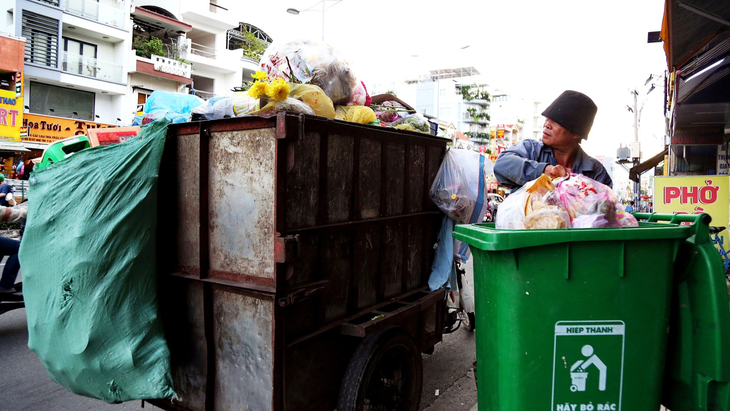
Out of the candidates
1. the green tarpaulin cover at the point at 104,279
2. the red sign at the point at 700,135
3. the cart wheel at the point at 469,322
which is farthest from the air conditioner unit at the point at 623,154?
the green tarpaulin cover at the point at 104,279

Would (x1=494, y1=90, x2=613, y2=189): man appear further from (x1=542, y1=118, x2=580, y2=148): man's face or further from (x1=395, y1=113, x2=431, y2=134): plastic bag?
(x1=395, y1=113, x2=431, y2=134): plastic bag

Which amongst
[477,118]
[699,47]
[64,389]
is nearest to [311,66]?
[64,389]

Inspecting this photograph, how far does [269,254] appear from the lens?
2256 millimetres

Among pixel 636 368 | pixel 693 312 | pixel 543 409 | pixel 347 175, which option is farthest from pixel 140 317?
pixel 693 312

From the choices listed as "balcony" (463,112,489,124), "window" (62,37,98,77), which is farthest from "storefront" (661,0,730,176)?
"balcony" (463,112,489,124)

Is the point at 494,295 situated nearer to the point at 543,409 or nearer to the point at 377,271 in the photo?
the point at 543,409

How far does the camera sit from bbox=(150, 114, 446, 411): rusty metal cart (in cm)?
224

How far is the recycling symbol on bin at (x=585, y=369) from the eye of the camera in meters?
1.89

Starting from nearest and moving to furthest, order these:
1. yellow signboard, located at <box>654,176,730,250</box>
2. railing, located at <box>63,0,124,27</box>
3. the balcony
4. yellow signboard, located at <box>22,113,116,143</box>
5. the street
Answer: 1. the street
2. yellow signboard, located at <box>654,176,730,250</box>
3. yellow signboard, located at <box>22,113,116,143</box>
4. railing, located at <box>63,0,124,27</box>
5. the balcony

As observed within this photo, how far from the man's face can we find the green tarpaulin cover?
2.43 meters

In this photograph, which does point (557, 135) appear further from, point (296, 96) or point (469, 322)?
point (469, 322)

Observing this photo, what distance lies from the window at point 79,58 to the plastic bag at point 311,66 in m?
21.7

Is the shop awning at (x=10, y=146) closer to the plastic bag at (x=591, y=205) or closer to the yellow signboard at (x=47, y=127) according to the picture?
the yellow signboard at (x=47, y=127)

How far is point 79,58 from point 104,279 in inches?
902
